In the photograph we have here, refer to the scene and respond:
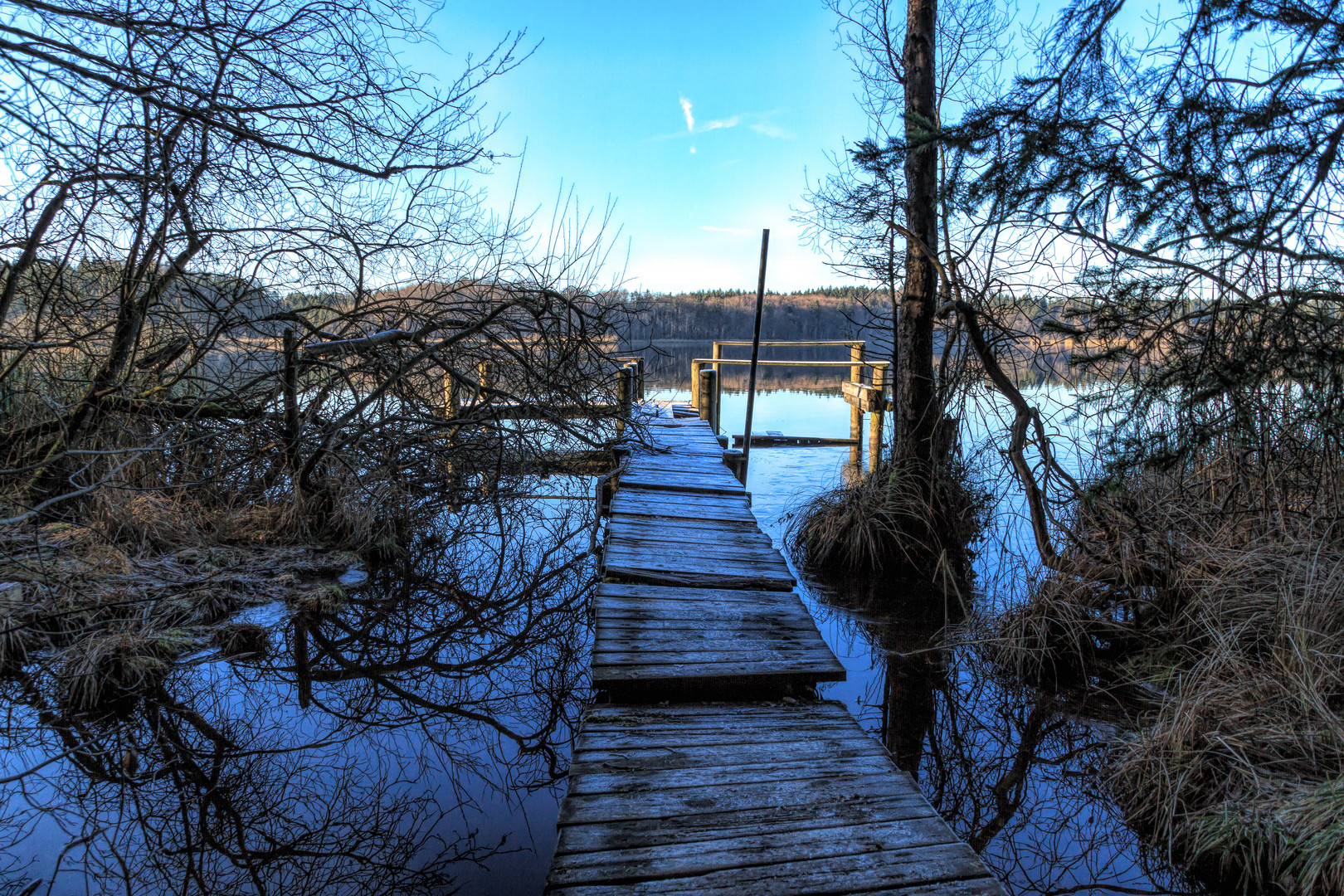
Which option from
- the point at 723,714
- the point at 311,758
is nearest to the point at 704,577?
the point at 723,714

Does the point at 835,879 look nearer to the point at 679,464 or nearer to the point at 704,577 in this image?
the point at 704,577

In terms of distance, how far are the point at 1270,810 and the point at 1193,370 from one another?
1838 mm

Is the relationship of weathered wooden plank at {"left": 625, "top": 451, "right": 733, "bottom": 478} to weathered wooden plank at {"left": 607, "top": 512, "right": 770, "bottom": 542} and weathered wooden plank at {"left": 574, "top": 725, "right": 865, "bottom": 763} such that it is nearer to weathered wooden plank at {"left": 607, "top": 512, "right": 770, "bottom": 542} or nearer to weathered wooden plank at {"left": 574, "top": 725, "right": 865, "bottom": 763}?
weathered wooden plank at {"left": 607, "top": 512, "right": 770, "bottom": 542}

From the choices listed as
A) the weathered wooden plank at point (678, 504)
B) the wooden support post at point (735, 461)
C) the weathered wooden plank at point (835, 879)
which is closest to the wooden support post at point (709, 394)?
the wooden support post at point (735, 461)

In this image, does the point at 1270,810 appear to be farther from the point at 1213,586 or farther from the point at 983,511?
the point at 983,511

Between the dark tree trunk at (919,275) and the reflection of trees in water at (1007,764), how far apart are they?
1973 mm

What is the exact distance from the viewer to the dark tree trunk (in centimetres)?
571

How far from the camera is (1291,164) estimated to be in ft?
8.79

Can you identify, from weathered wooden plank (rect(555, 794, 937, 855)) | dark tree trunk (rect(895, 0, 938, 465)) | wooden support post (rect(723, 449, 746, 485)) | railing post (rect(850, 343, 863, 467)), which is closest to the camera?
weathered wooden plank (rect(555, 794, 937, 855))

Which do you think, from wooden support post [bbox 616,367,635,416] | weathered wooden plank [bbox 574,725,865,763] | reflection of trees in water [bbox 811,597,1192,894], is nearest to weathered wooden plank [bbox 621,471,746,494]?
wooden support post [bbox 616,367,635,416]

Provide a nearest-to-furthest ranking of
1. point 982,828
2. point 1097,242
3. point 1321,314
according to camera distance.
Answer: point 982,828
point 1321,314
point 1097,242

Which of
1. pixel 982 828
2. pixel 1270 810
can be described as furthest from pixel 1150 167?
pixel 982 828

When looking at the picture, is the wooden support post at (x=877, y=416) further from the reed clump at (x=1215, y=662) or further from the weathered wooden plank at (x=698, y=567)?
the reed clump at (x=1215, y=662)

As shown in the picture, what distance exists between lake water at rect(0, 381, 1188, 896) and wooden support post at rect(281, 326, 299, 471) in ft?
4.21
